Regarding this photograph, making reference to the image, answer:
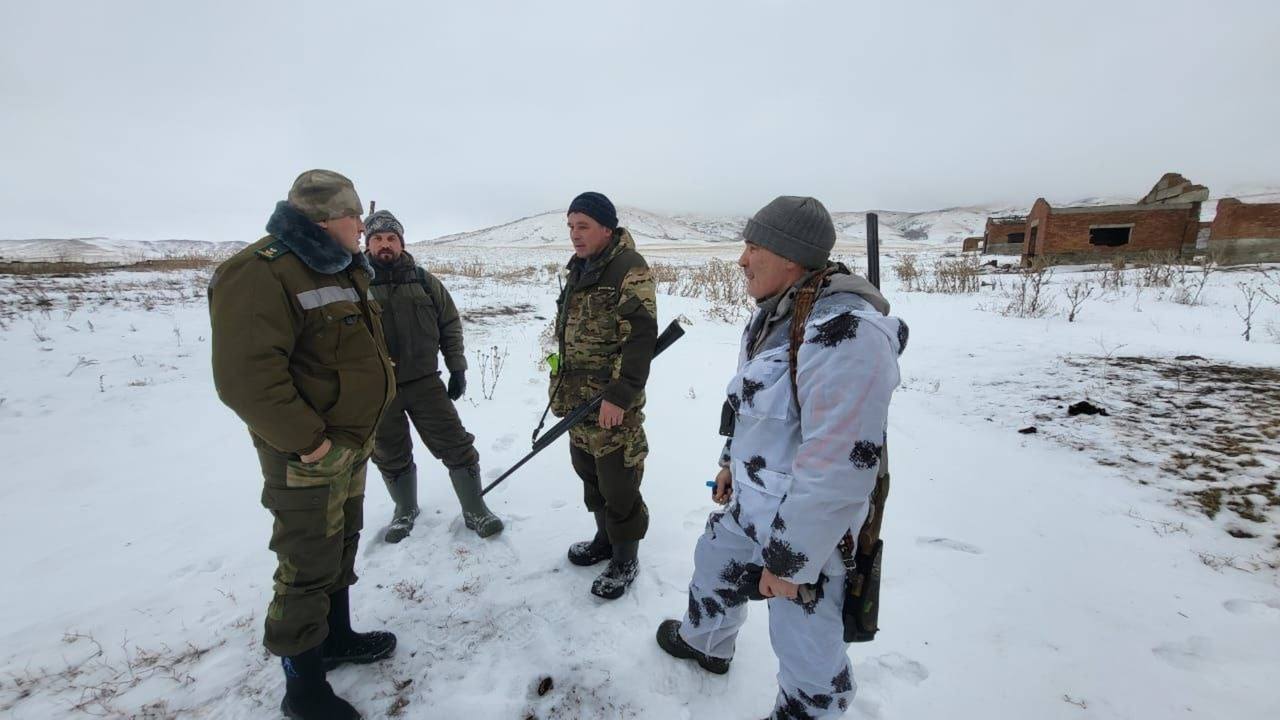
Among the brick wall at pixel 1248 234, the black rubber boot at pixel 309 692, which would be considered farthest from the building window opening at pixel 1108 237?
the black rubber boot at pixel 309 692

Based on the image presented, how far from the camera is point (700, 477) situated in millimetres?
4027

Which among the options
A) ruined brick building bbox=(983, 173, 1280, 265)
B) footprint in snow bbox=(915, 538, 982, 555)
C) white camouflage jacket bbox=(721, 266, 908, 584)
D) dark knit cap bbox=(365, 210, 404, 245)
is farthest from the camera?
ruined brick building bbox=(983, 173, 1280, 265)

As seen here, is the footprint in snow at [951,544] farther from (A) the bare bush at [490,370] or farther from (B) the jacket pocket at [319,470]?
(A) the bare bush at [490,370]

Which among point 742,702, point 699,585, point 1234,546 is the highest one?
point 699,585

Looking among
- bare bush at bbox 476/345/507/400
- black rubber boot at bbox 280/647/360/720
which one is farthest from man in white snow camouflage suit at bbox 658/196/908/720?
bare bush at bbox 476/345/507/400

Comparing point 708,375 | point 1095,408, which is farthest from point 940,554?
point 708,375

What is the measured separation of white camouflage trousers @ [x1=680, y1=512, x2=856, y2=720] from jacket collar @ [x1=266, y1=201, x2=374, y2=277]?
1.92 meters

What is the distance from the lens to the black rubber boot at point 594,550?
2988 mm

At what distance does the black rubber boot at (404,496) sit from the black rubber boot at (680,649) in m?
1.99

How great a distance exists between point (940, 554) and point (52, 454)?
7346 mm

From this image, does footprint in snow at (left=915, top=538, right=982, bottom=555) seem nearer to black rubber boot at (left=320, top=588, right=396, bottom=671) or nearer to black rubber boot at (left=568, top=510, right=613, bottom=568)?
black rubber boot at (left=568, top=510, right=613, bottom=568)

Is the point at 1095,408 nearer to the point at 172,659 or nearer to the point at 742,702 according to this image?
the point at 742,702

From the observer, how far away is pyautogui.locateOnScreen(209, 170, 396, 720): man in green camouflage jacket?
5.48 feet

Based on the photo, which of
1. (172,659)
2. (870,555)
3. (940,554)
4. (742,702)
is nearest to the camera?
(870,555)
